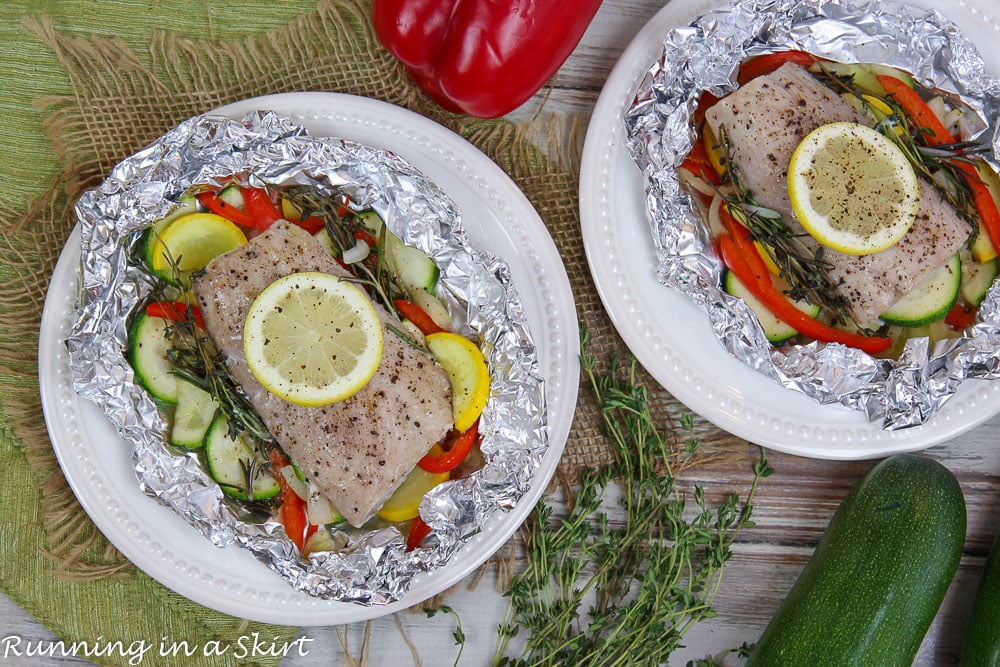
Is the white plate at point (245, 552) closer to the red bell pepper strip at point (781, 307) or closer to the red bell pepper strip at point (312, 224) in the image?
the red bell pepper strip at point (312, 224)

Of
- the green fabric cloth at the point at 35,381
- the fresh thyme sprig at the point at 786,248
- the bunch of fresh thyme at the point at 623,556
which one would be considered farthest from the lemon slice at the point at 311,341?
the fresh thyme sprig at the point at 786,248

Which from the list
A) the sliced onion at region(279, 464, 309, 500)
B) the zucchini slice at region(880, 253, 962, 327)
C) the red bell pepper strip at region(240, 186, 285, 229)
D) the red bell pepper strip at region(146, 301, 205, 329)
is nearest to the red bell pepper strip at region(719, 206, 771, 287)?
the zucchini slice at region(880, 253, 962, 327)

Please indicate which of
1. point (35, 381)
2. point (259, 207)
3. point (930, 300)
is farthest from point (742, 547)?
point (35, 381)

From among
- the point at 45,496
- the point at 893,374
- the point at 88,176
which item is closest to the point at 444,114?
the point at 88,176

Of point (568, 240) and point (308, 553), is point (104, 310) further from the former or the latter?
point (568, 240)

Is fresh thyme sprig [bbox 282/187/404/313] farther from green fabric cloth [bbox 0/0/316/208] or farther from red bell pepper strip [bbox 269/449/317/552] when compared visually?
green fabric cloth [bbox 0/0/316/208]
